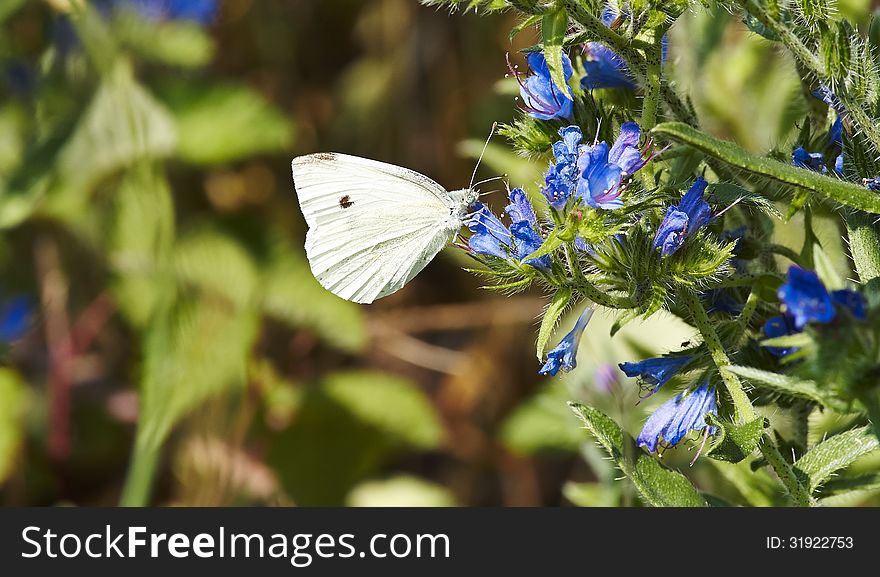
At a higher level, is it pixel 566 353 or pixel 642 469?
pixel 566 353

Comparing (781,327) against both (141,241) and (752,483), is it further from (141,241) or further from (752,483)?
(141,241)

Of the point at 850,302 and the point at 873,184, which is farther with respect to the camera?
the point at 873,184

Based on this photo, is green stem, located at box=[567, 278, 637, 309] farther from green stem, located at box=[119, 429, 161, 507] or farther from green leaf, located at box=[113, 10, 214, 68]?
green leaf, located at box=[113, 10, 214, 68]

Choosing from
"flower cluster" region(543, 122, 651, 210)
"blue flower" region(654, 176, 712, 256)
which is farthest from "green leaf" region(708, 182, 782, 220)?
"flower cluster" region(543, 122, 651, 210)

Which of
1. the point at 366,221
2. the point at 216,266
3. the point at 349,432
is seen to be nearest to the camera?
the point at 366,221

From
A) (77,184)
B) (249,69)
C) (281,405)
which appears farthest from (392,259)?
(249,69)

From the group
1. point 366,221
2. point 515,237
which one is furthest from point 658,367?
point 366,221

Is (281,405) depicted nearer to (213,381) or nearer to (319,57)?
(213,381)

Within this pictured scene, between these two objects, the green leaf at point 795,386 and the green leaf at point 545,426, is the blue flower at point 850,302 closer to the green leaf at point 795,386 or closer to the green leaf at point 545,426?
the green leaf at point 795,386
